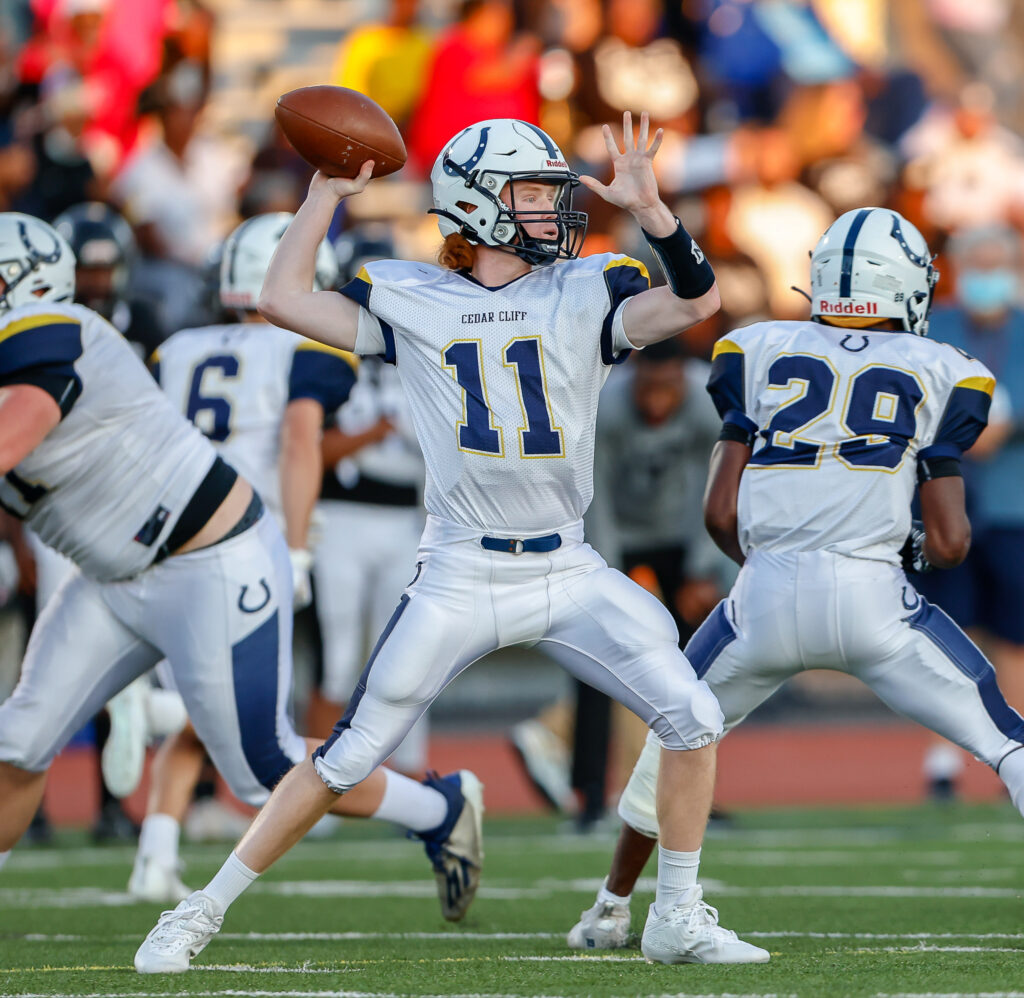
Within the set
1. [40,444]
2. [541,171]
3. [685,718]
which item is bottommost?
[685,718]

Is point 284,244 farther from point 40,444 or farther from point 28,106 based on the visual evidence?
point 28,106

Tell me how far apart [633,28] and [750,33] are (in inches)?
44.3

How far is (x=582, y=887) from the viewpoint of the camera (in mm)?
5711

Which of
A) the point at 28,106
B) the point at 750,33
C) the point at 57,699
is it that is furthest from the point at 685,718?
the point at 750,33

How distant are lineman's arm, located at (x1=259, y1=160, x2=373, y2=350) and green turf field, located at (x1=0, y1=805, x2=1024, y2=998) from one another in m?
1.38

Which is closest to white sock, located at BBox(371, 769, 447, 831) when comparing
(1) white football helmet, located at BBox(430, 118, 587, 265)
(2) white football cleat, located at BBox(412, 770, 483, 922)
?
(2) white football cleat, located at BBox(412, 770, 483, 922)

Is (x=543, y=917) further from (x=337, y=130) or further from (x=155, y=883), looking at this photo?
(x=337, y=130)

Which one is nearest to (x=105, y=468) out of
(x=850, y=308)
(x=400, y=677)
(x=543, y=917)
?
(x=400, y=677)

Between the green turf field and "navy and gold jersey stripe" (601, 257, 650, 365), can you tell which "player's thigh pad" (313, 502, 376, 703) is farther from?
"navy and gold jersey stripe" (601, 257, 650, 365)

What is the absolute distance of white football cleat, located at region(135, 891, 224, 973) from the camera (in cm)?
386

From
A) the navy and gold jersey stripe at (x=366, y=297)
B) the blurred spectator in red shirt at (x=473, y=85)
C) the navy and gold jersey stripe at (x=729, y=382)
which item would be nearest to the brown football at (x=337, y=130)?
the navy and gold jersey stripe at (x=366, y=297)

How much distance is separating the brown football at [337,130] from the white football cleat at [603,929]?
1.80 m

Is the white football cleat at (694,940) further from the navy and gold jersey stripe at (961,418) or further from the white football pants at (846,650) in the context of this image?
the navy and gold jersey stripe at (961,418)

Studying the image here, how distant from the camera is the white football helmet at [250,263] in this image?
19.4 feet
